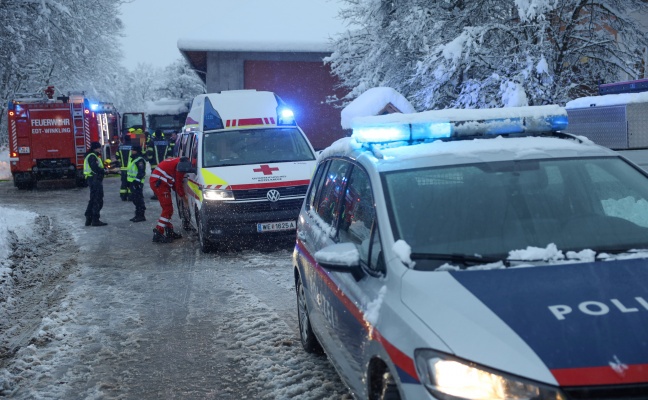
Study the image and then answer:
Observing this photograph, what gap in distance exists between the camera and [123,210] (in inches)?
712

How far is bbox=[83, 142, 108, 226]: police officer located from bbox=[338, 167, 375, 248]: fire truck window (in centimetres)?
1127

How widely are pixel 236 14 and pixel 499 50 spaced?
18.9 metres

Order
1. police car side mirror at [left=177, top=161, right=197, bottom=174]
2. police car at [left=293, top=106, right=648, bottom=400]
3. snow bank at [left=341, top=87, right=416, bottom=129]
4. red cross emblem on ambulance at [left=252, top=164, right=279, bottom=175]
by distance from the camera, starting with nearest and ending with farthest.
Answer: police car at [left=293, top=106, right=648, bottom=400]
red cross emblem on ambulance at [left=252, top=164, right=279, bottom=175]
police car side mirror at [left=177, top=161, right=197, bottom=174]
snow bank at [left=341, top=87, right=416, bottom=129]

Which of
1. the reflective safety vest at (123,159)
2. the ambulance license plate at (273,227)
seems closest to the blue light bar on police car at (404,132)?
the ambulance license plate at (273,227)

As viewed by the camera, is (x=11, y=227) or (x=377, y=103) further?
(x=377, y=103)

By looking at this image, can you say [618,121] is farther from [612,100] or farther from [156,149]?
[156,149]

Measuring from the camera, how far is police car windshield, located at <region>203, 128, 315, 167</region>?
1203 centimetres

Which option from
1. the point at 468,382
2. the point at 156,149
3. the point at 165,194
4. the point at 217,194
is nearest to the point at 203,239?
the point at 217,194

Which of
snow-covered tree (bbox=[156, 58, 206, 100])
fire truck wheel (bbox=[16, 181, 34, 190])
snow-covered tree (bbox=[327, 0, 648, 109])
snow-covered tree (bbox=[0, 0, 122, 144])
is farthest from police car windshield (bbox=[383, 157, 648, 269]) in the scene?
snow-covered tree (bbox=[156, 58, 206, 100])

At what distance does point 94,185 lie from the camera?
15.3 meters

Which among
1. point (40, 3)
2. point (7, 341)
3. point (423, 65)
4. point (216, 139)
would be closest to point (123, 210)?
point (216, 139)

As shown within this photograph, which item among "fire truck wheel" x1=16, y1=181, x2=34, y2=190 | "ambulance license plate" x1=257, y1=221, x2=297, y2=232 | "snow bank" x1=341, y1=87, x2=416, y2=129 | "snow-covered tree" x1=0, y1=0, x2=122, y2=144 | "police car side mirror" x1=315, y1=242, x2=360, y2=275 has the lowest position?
A: "fire truck wheel" x1=16, y1=181, x2=34, y2=190

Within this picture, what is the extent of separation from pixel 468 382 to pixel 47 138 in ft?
82.3

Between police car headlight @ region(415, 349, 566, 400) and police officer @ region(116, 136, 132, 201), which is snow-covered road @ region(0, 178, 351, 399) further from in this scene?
police officer @ region(116, 136, 132, 201)
